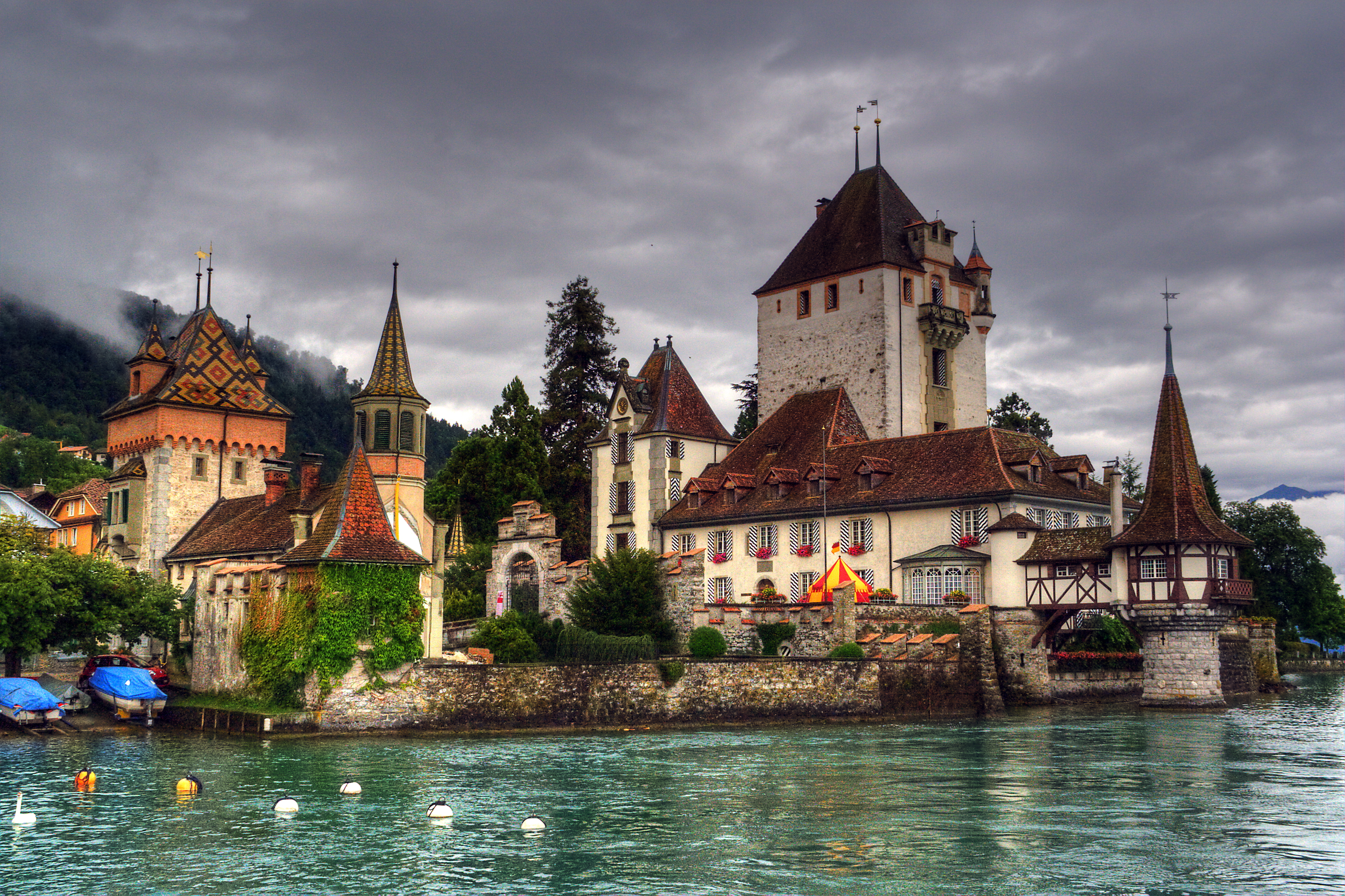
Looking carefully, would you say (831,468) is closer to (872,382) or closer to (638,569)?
(872,382)

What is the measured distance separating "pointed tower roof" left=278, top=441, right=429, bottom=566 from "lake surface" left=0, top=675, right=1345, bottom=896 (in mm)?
4920

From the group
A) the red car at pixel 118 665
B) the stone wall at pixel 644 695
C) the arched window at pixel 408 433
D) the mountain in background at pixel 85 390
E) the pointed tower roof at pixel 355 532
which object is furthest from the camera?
the mountain in background at pixel 85 390

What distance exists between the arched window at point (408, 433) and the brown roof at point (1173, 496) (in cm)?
2542

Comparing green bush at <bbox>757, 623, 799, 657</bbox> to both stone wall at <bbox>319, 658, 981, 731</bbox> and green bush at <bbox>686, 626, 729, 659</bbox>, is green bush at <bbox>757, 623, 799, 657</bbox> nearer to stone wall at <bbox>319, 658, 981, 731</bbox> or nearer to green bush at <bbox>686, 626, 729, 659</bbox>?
green bush at <bbox>686, 626, 729, 659</bbox>

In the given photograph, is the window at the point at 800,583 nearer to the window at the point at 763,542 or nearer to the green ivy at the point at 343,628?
the window at the point at 763,542

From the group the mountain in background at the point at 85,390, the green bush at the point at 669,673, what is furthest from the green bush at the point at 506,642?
the mountain in background at the point at 85,390

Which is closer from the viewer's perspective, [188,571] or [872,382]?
[188,571]

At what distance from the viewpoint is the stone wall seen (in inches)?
1517

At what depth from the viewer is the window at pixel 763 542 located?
61.3 metres

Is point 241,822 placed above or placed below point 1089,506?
below

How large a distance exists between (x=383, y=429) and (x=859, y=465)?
20268 mm

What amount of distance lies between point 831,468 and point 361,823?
39397 mm

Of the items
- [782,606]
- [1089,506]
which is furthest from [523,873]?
[1089,506]

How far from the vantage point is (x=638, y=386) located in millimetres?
69000
